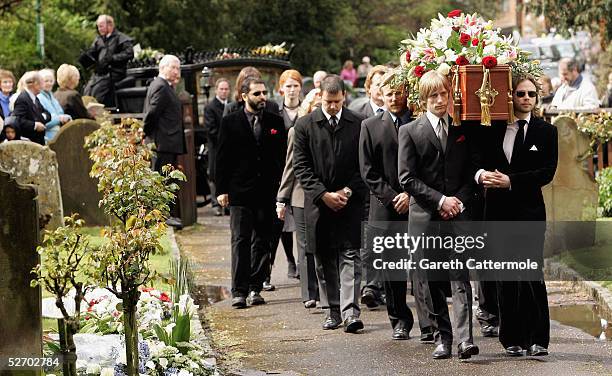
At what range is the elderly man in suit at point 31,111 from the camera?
16.9 meters

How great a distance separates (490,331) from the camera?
10859 millimetres

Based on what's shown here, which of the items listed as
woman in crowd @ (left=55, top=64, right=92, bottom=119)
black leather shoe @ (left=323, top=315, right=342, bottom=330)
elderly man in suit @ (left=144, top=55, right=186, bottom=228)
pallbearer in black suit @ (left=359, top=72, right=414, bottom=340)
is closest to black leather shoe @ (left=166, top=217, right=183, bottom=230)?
elderly man in suit @ (left=144, top=55, right=186, bottom=228)

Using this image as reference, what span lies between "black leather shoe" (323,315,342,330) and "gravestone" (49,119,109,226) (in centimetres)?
632

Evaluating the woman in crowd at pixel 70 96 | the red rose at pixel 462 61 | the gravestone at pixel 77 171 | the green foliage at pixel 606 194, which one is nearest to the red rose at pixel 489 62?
the red rose at pixel 462 61

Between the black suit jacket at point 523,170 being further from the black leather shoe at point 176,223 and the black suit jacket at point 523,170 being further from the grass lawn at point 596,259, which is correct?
the black leather shoe at point 176,223

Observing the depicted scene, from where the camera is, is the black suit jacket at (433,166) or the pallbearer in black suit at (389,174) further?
the pallbearer in black suit at (389,174)

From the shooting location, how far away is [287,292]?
44.6ft

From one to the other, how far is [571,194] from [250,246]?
3812mm

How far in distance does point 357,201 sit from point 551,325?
1.80 m

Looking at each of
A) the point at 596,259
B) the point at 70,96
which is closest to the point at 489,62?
the point at 596,259

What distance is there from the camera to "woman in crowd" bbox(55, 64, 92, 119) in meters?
18.4

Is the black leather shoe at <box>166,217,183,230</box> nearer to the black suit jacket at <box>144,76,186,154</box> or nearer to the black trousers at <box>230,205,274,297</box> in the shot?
the black suit jacket at <box>144,76,186,154</box>

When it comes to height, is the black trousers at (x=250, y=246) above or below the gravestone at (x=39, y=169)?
below

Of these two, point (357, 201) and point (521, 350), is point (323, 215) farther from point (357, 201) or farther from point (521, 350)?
point (521, 350)
